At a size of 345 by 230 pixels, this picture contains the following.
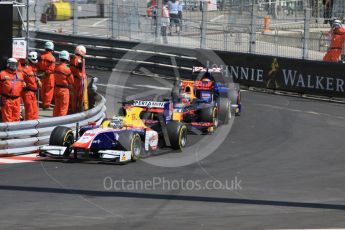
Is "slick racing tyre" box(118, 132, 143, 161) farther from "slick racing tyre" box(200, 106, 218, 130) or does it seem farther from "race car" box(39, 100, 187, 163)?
"slick racing tyre" box(200, 106, 218, 130)

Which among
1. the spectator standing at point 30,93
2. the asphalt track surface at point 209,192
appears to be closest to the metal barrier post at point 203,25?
the asphalt track surface at point 209,192

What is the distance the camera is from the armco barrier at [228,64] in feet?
81.6

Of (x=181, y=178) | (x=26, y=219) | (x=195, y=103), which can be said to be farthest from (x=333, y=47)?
(x=26, y=219)

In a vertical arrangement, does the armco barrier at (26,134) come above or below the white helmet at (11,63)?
below

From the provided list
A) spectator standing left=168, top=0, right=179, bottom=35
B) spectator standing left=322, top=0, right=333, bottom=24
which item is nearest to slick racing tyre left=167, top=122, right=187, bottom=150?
spectator standing left=322, top=0, right=333, bottom=24

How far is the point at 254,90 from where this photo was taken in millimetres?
26906

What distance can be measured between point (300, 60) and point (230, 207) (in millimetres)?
14281

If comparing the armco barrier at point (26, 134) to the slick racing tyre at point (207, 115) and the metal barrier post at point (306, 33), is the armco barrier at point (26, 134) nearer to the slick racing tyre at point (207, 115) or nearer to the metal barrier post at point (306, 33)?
the slick racing tyre at point (207, 115)

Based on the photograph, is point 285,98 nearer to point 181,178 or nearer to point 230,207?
point 181,178

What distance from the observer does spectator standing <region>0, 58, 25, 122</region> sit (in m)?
17.7

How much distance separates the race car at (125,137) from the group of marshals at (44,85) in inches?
96.6

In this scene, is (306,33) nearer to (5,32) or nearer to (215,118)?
(215,118)

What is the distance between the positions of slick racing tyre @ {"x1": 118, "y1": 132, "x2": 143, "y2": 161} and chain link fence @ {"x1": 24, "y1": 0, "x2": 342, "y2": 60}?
11219 mm

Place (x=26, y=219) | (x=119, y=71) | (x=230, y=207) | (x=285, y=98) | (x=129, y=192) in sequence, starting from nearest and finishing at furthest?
(x=26, y=219) → (x=230, y=207) → (x=129, y=192) → (x=285, y=98) → (x=119, y=71)
